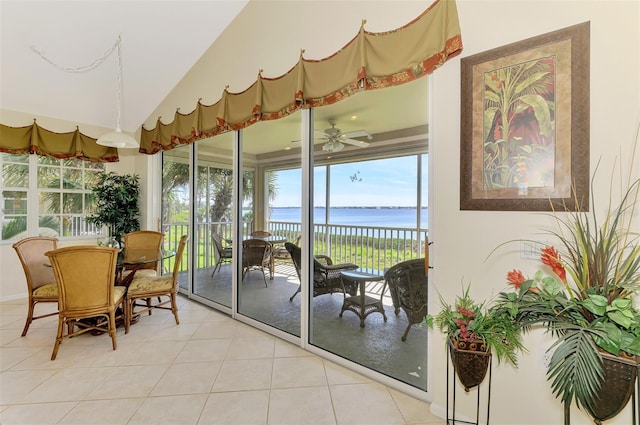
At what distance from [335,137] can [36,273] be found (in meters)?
3.60

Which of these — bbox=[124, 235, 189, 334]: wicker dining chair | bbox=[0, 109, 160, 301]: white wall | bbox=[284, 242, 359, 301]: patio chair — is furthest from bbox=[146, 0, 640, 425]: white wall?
bbox=[0, 109, 160, 301]: white wall

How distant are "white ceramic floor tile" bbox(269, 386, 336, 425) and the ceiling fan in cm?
220

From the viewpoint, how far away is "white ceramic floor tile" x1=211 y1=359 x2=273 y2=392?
218 cm

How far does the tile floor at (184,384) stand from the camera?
187 centimetres

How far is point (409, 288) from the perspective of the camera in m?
2.41

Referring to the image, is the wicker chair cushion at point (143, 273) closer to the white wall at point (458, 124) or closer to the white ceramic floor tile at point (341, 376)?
the white ceramic floor tile at point (341, 376)

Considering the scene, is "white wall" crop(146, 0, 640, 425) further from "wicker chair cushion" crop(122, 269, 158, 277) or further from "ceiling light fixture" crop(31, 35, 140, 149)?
"wicker chair cushion" crop(122, 269, 158, 277)

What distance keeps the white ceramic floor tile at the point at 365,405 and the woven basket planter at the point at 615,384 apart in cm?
108

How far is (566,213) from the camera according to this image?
1.49m

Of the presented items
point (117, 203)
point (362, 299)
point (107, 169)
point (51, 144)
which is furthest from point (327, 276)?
point (51, 144)

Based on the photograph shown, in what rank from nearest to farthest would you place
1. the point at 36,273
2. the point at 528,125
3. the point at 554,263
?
the point at 554,263, the point at 528,125, the point at 36,273

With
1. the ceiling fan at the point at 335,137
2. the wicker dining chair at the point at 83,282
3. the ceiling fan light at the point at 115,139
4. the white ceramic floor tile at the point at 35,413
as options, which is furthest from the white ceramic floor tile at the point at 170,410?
the ceiling fan light at the point at 115,139

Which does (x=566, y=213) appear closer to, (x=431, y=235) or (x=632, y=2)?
(x=431, y=235)

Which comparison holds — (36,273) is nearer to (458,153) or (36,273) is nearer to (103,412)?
(103,412)
